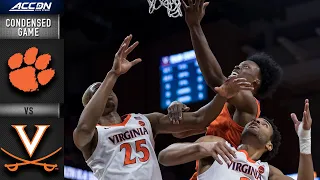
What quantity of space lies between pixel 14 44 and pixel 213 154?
194 inches

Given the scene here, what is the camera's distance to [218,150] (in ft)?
13.3

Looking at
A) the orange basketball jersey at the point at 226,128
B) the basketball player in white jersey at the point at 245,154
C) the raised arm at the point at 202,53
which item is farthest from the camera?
the raised arm at the point at 202,53

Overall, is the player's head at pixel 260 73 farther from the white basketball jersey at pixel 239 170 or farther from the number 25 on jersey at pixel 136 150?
the number 25 on jersey at pixel 136 150

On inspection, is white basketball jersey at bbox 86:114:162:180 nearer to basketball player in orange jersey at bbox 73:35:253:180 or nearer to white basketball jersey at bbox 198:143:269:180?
basketball player in orange jersey at bbox 73:35:253:180

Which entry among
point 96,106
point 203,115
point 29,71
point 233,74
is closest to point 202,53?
point 233,74

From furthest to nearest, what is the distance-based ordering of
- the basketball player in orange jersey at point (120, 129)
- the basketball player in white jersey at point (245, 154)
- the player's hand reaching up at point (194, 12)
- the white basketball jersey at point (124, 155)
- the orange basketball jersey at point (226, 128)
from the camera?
1. the player's hand reaching up at point (194, 12)
2. the orange basketball jersey at point (226, 128)
3. the white basketball jersey at point (124, 155)
4. the basketball player in orange jersey at point (120, 129)
5. the basketball player in white jersey at point (245, 154)

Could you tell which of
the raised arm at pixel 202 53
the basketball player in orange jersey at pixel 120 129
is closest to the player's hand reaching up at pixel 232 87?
the basketball player in orange jersey at pixel 120 129

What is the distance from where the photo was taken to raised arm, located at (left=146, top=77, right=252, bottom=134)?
174 inches

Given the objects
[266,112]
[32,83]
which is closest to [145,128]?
[32,83]

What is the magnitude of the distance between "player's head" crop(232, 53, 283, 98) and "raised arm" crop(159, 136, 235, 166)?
67 centimetres

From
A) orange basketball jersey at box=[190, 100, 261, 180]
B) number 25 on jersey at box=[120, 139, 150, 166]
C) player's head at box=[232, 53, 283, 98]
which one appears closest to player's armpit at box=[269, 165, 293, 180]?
orange basketball jersey at box=[190, 100, 261, 180]

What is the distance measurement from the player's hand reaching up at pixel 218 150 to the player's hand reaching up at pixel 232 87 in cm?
44

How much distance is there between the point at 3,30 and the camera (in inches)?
337

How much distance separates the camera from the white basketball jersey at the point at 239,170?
4332 mm
